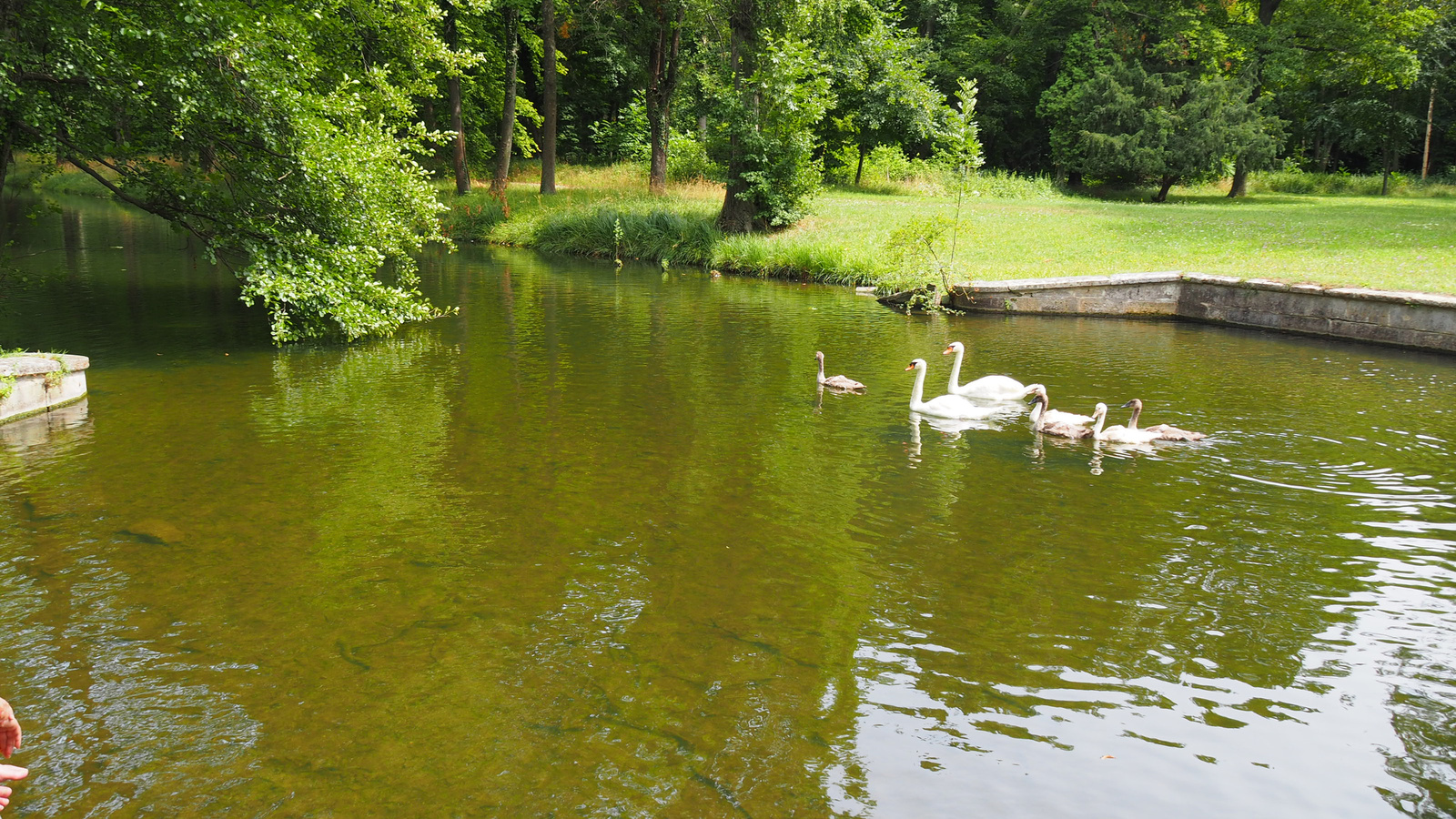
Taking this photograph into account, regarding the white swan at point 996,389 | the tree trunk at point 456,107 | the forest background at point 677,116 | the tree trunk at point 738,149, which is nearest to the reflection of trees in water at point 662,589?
the white swan at point 996,389

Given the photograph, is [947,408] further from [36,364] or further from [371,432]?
[36,364]

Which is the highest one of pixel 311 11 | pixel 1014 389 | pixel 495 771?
pixel 311 11

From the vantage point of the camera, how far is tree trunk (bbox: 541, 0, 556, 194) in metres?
32.5

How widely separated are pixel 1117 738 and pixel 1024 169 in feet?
162

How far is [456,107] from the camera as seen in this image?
33000 millimetres

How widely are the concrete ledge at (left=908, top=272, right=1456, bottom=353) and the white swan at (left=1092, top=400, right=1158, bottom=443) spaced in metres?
8.05

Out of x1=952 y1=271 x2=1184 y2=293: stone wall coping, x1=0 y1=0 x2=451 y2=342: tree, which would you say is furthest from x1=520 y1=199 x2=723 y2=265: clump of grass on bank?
x1=0 y1=0 x2=451 y2=342: tree

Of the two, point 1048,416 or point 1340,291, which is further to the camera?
point 1340,291

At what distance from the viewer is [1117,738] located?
4621mm

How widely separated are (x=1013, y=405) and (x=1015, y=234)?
15.0 metres

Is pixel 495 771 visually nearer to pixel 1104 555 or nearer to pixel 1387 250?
pixel 1104 555

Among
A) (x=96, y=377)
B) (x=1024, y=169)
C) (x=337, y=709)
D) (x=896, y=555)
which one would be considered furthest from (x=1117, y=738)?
(x=1024, y=169)

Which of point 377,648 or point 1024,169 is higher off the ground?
point 1024,169

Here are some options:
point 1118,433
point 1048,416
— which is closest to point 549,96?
point 1048,416
